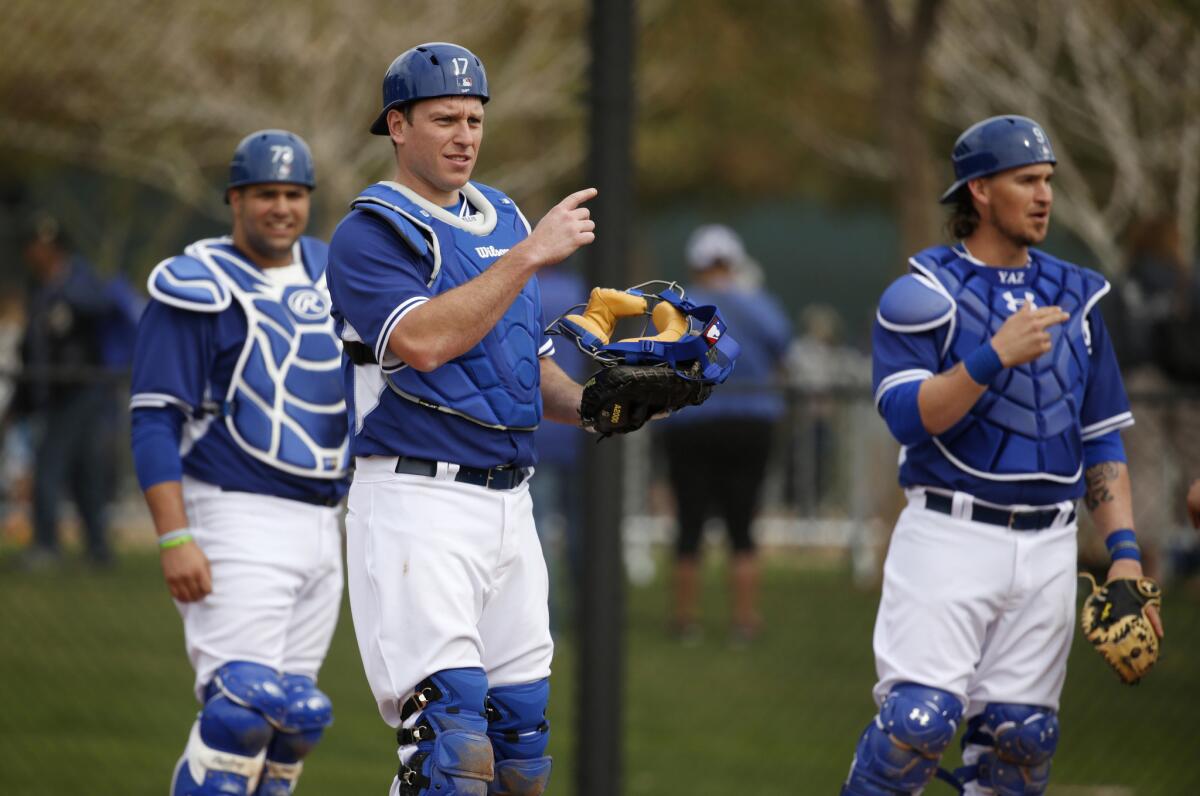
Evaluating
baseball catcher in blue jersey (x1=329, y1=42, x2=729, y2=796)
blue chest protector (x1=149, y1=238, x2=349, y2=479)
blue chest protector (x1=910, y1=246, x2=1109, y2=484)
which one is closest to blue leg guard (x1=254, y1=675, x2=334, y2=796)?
blue chest protector (x1=149, y1=238, x2=349, y2=479)

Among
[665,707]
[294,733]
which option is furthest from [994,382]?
[665,707]

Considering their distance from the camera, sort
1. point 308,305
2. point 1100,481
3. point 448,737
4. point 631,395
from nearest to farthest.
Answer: point 448,737 < point 631,395 < point 1100,481 < point 308,305

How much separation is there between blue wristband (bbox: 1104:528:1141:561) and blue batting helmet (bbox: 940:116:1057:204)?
112 cm

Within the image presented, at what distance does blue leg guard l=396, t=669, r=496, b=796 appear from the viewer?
431 cm

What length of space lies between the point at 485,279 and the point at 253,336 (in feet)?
4.90

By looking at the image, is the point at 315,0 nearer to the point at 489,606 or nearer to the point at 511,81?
the point at 511,81

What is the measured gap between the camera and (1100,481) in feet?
17.5

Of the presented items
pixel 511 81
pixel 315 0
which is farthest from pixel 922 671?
pixel 511 81

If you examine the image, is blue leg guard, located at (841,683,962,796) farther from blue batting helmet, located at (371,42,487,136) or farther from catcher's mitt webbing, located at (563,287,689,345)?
blue batting helmet, located at (371,42,487,136)

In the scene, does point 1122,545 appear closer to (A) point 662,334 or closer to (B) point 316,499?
(A) point 662,334

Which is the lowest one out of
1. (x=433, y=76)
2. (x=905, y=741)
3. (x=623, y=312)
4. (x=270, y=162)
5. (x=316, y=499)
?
(x=905, y=741)

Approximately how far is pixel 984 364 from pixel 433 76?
1.66 metres

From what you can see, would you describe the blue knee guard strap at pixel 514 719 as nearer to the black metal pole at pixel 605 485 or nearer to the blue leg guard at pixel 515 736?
the blue leg guard at pixel 515 736

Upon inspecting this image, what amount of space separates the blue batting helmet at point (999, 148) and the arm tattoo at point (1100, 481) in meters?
0.93
